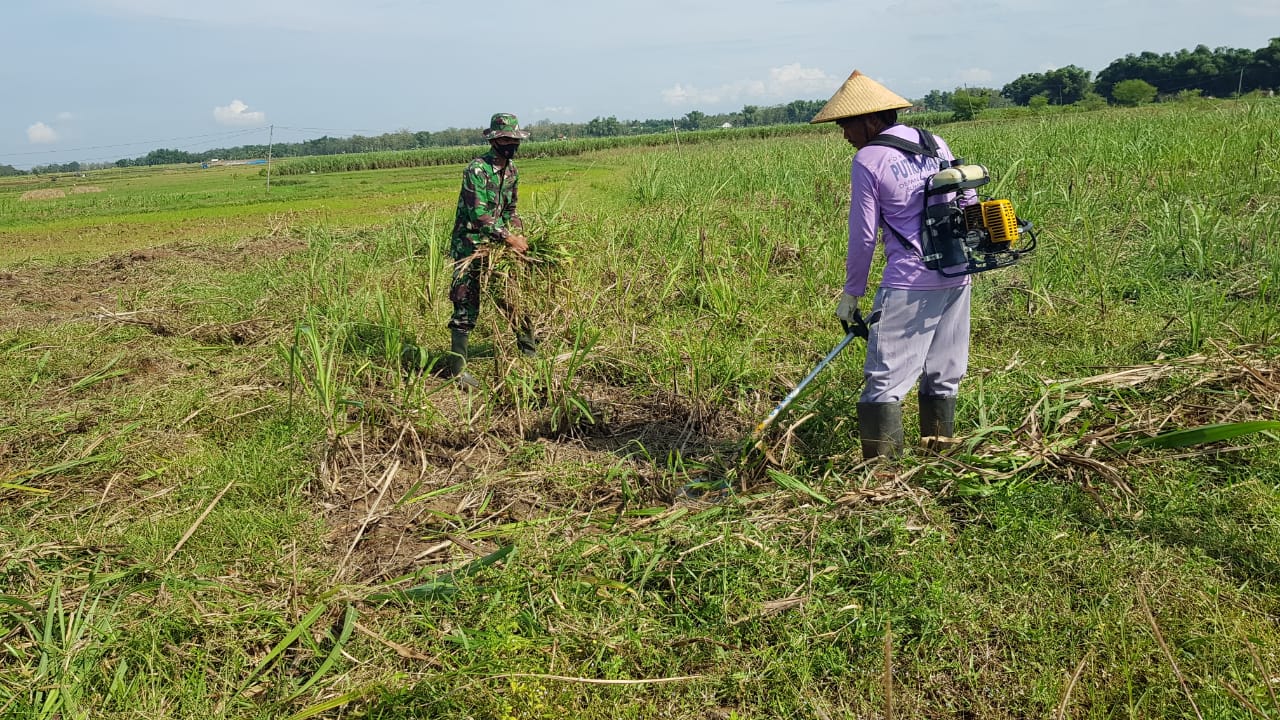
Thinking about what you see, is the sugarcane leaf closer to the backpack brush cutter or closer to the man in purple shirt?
the man in purple shirt

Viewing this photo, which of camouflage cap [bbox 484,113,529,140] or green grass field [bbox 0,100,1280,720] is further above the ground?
camouflage cap [bbox 484,113,529,140]

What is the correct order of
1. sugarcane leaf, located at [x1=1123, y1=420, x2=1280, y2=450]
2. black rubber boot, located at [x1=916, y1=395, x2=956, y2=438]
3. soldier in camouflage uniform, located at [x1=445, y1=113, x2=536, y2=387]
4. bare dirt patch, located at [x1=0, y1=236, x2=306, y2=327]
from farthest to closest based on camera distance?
bare dirt patch, located at [x1=0, y1=236, x2=306, y2=327]
soldier in camouflage uniform, located at [x1=445, y1=113, x2=536, y2=387]
black rubber boot, located at [x1=916, y1=395, x2=956, y2=438]
sugarcane leaf, located at [x1=1123, y1=420, x2=1280, y2=450]

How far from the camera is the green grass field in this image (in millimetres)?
2090

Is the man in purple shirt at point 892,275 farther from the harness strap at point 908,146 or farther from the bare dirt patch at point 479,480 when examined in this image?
the bare dirt patch at point 479,480

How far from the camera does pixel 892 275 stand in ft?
9.21

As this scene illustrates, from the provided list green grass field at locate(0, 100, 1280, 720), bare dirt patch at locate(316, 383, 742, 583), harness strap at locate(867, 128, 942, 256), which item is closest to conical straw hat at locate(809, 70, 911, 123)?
harness strap at locate(867, 128, 942, 256)

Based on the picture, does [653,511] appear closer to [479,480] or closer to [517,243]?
[479,480]

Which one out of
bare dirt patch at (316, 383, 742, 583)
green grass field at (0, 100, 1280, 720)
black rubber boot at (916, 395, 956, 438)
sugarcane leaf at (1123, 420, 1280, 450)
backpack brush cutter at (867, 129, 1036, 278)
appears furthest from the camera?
black rubber boot at (916, 395, 956, 438)

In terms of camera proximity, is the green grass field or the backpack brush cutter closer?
the green grass field

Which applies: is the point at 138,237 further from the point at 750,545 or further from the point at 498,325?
the point at 750,545

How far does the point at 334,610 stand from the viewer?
2424 mm

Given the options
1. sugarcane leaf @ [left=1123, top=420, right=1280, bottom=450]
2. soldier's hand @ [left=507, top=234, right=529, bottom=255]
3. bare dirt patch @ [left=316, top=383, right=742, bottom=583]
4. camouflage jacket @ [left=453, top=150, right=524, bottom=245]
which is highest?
camouflage jacket @ [left=453, top=150, right=524, bottom=245]

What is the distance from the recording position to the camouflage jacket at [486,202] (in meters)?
4.43

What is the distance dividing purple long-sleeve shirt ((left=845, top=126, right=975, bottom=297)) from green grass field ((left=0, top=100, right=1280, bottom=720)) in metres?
0.69
